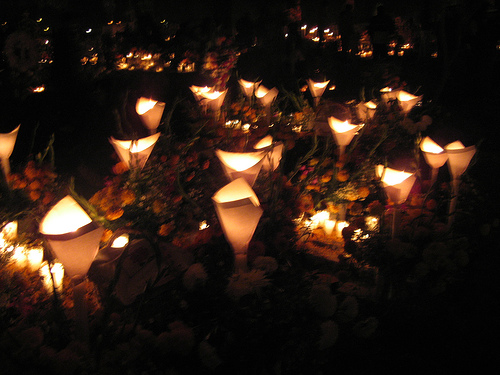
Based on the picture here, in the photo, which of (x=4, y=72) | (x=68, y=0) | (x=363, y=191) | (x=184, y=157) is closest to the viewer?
(x=363, y=191)

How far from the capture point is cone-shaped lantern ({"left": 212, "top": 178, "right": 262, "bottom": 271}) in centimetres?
182

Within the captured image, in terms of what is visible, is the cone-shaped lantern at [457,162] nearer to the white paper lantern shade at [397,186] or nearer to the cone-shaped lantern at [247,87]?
the white paper lantern shade at [397,186]

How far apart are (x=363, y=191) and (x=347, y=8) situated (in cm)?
683

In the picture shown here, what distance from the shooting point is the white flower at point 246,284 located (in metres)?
1.60

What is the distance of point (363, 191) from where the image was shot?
10.5 ft

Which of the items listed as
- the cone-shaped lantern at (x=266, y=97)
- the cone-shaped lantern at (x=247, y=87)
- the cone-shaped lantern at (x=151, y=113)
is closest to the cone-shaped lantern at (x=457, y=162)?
the cone-shaped lantern at (x=266, y=97)

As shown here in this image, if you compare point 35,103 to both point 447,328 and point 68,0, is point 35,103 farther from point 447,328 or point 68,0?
point 447,328

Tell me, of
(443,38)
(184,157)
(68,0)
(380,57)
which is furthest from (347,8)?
(184,157)

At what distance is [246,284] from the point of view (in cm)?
162

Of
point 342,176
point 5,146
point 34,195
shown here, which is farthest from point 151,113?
point 342,176

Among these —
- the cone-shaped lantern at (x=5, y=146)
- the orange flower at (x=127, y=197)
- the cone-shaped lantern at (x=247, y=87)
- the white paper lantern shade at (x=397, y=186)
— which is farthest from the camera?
the cone-shaped lantern at (x=247, y=87)

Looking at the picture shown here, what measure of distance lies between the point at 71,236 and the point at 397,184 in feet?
6.59

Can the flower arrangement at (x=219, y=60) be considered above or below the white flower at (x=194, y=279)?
below

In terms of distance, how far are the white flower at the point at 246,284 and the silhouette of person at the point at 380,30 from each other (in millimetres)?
8011
